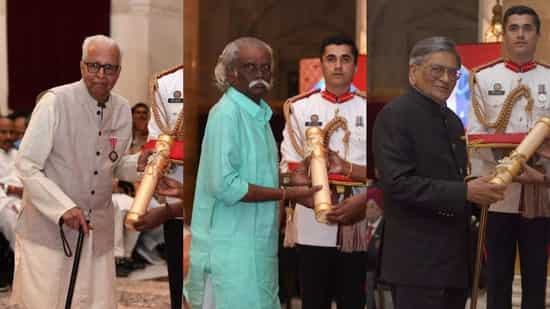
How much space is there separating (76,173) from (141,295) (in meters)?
2.28

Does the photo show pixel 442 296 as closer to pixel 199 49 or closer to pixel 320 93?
pixel 320 93

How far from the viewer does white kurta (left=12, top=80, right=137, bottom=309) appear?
3.89m

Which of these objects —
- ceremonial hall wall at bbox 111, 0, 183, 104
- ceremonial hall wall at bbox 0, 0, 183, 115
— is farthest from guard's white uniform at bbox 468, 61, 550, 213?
ceremonial hall wall at bbox 111, 0, 183, 104

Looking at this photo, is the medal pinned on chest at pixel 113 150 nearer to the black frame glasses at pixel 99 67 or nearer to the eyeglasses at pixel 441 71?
the black frame glasses at pixel 99 67

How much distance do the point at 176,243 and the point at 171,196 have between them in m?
0.32

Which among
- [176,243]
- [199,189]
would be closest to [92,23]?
[176,243]

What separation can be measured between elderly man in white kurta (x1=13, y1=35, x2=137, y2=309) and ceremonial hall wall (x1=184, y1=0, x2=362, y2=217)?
3.45 ft

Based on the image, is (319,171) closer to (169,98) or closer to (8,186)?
(169,98)

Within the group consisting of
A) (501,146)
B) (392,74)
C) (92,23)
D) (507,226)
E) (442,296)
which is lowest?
(442,296)

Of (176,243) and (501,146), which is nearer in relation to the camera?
(501,146)

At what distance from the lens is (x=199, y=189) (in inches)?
117

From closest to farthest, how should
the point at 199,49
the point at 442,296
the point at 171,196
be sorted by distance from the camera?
the point at 442,296
the point at 199,49
the point at 171,196

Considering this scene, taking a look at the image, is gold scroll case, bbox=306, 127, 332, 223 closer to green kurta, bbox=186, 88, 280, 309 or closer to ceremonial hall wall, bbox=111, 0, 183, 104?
green kurta, bbox=186, 88, 280, 309

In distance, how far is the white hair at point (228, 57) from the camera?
284 cm
